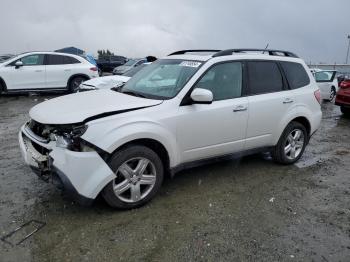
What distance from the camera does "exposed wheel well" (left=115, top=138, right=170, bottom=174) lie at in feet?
12.5

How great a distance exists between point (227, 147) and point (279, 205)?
3.21 ft

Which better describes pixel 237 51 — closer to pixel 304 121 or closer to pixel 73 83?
Result: pixel 304 121

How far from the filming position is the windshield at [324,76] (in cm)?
1515

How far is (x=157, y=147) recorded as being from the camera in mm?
4004

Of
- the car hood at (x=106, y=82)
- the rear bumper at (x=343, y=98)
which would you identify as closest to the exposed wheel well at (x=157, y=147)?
the car hood at (x=106, y=82)

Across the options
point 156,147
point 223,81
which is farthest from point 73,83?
point 156,147

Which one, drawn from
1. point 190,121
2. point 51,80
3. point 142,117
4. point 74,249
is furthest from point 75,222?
point 51,80

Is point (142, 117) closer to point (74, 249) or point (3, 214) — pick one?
point (74, 249)

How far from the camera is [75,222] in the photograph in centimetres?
363

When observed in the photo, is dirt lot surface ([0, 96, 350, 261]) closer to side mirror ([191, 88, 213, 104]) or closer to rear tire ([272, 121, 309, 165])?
rear tire ([272, 121, 309, 165])

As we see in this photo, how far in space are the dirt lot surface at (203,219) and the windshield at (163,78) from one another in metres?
1.27

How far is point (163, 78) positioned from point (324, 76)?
12.8 metres

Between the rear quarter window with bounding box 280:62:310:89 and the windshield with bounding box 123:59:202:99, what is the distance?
170 cm

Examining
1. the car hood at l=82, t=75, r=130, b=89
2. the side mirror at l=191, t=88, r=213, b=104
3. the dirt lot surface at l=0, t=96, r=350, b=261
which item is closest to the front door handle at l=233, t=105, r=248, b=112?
the side mirror at l=191, t=88, r=213, b=104
